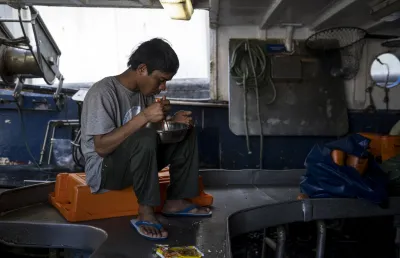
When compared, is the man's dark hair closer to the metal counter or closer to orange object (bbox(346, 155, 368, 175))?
the metal counter

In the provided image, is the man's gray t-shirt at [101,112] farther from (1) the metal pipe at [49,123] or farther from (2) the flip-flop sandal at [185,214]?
(1) the metal pipe at [49,123]

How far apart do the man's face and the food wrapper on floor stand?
916 mm

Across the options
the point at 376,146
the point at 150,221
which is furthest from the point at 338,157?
the point at 150,221

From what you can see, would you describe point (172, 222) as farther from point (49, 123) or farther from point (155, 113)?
point (49, 123)

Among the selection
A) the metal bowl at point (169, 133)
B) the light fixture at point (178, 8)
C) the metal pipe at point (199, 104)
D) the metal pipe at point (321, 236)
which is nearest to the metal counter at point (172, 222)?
the metal pipe at point (321, 236)

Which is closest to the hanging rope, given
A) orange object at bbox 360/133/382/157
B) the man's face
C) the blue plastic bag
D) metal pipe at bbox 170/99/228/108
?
metal pipe at bbox 170/99/228/108

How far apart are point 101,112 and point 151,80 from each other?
1.14ft

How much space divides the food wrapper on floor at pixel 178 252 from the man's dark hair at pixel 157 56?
970mm

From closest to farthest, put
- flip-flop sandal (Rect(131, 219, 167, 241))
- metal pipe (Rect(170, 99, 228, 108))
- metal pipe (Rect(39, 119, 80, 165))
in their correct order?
flip-flop sandal (Rect(131, 219, 167, 241)) → metal pipe (Rect(170, 99, 228, 108)) → metal pipe (Rect(39, 119, 80, 165))

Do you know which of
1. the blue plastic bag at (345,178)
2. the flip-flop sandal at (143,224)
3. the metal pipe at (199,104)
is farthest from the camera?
the metal pipe at (199,104)

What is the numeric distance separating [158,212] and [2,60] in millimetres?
2557

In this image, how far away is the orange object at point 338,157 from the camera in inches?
104

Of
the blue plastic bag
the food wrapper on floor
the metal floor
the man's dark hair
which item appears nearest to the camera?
the food wrapper on floor

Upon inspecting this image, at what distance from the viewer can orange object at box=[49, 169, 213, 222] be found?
220cm
